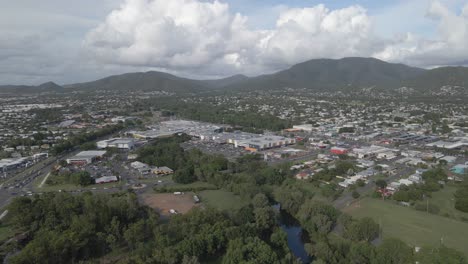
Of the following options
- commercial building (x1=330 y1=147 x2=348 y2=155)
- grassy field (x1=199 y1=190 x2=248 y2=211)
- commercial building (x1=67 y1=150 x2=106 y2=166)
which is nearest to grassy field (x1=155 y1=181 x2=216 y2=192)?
grassy field (x1=199 y1=190 x2=248 y2=211)

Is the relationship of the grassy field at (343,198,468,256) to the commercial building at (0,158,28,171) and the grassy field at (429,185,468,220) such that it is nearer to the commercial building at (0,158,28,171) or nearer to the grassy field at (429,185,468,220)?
the grassy field at (429,185,468,220)

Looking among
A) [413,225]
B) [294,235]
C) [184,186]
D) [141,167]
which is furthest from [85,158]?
[413,225]

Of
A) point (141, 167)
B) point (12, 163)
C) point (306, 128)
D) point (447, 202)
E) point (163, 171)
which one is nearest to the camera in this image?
point (447, 202)

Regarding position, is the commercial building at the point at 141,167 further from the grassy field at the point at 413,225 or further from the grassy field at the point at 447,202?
the grassy field at the point at 447,202

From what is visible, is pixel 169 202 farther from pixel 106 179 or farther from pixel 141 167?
pixel 141 167

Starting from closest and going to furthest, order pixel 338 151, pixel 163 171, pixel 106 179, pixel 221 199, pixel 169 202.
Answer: pixel 169 202, pixel 221 199, pixel 106 179, pixel 163 171, pixel 338 151

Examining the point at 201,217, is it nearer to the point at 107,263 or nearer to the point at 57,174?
the point at 107,263

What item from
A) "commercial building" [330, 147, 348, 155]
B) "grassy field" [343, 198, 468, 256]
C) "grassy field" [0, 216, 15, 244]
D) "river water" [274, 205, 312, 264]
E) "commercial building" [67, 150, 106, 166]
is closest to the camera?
"grassy field" [343, 198, 468, 256]
